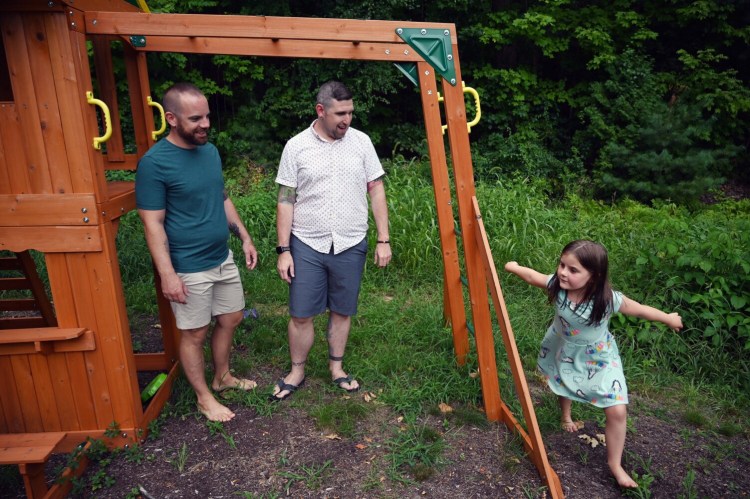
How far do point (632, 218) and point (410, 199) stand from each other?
3094 millimetres

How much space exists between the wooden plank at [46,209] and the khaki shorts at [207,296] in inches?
23.5

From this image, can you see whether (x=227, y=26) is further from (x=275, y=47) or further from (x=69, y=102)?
(x=69, y=102)

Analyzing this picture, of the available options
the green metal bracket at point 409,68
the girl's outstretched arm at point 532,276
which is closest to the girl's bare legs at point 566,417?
the girl's outstretched arm at point 532,276

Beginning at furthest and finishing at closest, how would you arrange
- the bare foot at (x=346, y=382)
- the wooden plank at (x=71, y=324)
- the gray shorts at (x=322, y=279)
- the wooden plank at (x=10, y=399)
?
1. the bare foot at (x=346, y=382)
2. the gray shorts at (x=322, y=279)
3. the wooden plank at (x=10, y=399)
4. the wooden plank at (x=71, y=324)

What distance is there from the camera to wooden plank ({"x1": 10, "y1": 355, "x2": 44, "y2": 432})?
9.13 ft

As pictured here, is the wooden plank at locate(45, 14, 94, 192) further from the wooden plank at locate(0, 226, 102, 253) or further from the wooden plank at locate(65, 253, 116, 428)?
the wooden plank at locate(65, 253, 116, 428)

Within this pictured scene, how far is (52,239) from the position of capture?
2.62 meters

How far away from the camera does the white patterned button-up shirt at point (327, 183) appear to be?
3061 millimetres

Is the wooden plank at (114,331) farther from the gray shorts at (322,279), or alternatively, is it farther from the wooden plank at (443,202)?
the wooden plank at (443,202)

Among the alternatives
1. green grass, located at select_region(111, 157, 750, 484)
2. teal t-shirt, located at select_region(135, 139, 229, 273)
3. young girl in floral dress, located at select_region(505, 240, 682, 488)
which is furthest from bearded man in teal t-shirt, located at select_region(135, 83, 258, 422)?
young girl in floral dress, located at select_region(505, 240, 682, 488)

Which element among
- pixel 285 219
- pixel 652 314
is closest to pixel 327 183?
pixel 285 219

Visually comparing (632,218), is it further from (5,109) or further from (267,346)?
(5,109)

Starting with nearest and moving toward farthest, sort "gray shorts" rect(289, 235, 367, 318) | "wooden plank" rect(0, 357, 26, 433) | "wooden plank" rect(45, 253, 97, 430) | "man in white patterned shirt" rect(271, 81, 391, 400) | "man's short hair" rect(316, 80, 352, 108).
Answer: "wooden plank" rect(45, 253, 97, 430) < "wooden plank" rect(0, 357, 26, 433) < "man's short hair" rect(316, 80, 352, 108) < "man in white patterned shirt" rect(271, 81, 391, 400) < "gray shorts" rect(289, 235, 367, 318)

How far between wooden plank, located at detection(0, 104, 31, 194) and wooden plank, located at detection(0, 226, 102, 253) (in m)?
0.20
